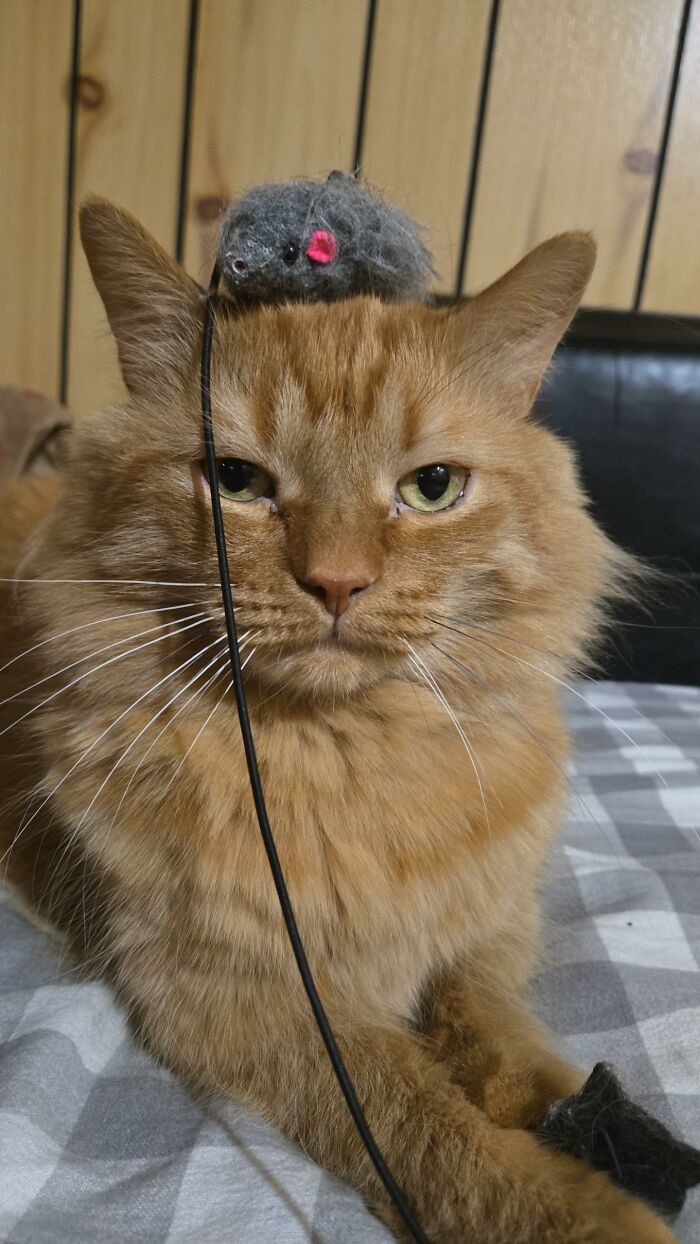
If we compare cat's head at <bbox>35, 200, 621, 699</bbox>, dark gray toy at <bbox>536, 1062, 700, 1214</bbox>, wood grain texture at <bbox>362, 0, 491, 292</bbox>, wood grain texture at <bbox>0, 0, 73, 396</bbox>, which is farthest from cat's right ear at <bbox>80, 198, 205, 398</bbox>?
wood grain texture at <bbox>0, 0, 73, 396</bbox>

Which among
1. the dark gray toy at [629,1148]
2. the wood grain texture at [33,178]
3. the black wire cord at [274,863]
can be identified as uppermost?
the wood grain texture at [33,178]

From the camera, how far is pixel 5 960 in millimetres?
1082

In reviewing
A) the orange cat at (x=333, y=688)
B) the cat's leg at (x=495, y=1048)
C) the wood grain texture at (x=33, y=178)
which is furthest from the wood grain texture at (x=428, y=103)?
the cat's leg at (x=495, y=1048)

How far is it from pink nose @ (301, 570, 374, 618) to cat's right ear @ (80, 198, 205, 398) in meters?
0.34

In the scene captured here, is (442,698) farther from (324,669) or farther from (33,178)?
(33,178)

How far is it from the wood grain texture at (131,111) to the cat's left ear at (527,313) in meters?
1.33

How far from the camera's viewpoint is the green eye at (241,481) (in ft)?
2.87

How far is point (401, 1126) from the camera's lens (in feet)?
2.57

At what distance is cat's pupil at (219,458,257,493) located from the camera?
0.88m

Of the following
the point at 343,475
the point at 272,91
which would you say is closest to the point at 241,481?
the point at 343,475

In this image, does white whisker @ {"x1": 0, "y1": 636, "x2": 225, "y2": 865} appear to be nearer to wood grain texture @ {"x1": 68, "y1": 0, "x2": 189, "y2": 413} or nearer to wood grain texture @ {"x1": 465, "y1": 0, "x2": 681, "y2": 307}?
wood grain texture @ {"x1": 68, "y1": 0, "x2": 189, "y2": 413}

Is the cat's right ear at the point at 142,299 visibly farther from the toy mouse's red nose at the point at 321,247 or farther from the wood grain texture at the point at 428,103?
the wood grain texture at the point at 428,103

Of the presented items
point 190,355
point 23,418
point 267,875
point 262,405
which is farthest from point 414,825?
point 23,418

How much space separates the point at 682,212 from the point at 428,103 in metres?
0.70
